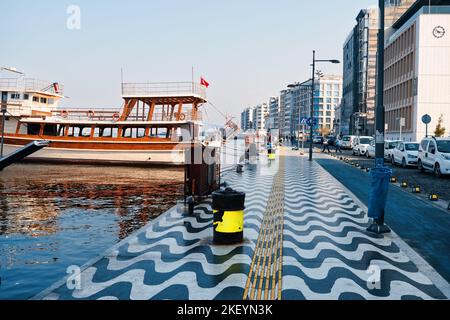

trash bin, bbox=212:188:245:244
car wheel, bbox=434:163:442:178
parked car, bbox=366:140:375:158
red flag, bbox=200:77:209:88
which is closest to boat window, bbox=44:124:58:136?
red flag, bbox=200:77:209:88

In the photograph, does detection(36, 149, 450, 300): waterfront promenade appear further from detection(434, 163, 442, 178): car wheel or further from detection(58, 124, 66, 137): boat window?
detection(58, 124, 66, 137): boat window

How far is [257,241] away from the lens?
28.9ft

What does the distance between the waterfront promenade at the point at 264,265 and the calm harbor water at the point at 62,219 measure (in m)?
0.82

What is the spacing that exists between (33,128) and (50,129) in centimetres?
158

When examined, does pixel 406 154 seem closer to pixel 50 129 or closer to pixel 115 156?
pixel 115 156

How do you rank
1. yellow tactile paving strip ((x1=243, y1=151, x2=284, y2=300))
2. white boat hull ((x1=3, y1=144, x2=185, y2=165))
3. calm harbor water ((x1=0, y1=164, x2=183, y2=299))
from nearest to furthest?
1. yellow tactile paving strip ((x1=243, y1=151, x2=284, y2=300))
2. calm harbor water ((x1=0, y1=164, x2=183, y2=299))
3. white boat hull ((x1=3, y1=144, x2=185, y2=165))

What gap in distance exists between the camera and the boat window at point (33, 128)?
123 feet

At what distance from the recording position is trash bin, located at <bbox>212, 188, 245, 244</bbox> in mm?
8462

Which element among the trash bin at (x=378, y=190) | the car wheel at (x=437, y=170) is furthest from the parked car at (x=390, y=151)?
the trash bin at (x=378, y=190)

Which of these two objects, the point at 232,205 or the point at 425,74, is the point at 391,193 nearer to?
the point at 232,205

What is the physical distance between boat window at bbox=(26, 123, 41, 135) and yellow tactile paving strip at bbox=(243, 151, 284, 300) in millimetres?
31288
